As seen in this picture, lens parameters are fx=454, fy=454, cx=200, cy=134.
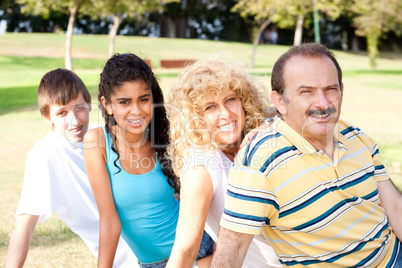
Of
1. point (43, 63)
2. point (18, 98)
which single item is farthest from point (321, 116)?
point (43, 63)

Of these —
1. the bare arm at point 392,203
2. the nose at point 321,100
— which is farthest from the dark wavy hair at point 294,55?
the bare arm at point 392,203

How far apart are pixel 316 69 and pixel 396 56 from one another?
51580 mm

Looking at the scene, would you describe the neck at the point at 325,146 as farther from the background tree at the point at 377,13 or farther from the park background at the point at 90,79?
the background tree at the point at 377,13

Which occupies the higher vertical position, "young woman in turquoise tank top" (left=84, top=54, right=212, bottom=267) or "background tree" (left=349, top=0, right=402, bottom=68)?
"background tree" (left=349, top=0, right=402, bottom=68)

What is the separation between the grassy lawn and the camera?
4352 mm

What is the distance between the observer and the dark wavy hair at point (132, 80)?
9.54 ft

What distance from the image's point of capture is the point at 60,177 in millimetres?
3156

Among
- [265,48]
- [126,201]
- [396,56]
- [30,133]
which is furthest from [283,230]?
[396,56]

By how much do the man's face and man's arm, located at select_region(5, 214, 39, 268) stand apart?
5.98ft

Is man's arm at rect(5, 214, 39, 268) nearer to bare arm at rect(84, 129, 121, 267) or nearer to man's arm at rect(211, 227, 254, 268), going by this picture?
bare arm at rect(84, 129, 121, 267)

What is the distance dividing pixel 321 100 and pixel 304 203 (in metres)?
0.55

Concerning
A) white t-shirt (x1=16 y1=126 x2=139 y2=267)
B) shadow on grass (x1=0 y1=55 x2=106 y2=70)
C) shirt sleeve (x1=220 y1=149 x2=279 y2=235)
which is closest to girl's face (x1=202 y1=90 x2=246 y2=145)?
shirt sleeve (x1=220 y1=149 x2=279 y2=235)

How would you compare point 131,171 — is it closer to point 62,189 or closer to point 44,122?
point 62,189

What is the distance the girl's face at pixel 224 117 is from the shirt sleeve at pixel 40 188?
1208mm
